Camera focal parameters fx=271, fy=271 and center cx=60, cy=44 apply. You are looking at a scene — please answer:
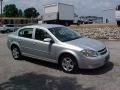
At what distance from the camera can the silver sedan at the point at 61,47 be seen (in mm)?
8562

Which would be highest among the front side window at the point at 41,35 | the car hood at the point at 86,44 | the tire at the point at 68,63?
the front side window at the point at 41,35

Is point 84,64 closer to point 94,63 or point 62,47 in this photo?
point 94,63

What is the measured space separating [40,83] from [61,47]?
165cm

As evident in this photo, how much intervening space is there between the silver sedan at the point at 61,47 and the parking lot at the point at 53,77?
34cm

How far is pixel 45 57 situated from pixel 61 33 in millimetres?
1049

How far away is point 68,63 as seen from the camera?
8891 millimetres

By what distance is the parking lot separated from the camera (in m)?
7.49

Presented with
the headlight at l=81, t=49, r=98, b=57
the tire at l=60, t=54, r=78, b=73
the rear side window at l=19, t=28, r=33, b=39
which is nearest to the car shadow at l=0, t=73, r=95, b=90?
the tire at l=60, t=54, r=78, b=73

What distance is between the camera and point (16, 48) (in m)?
11.4

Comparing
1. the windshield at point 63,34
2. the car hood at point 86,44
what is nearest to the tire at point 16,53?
the windshield at point 63,34

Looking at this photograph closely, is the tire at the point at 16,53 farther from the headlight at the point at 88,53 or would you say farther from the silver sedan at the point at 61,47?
the headlight at the point at 88,53

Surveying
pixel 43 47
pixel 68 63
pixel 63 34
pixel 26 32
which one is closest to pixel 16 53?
pixel 26 32

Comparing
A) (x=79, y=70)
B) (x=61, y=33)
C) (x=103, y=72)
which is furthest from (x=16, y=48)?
(x=103, y=72)

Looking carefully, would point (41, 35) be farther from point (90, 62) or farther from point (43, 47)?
point (90, 62)
